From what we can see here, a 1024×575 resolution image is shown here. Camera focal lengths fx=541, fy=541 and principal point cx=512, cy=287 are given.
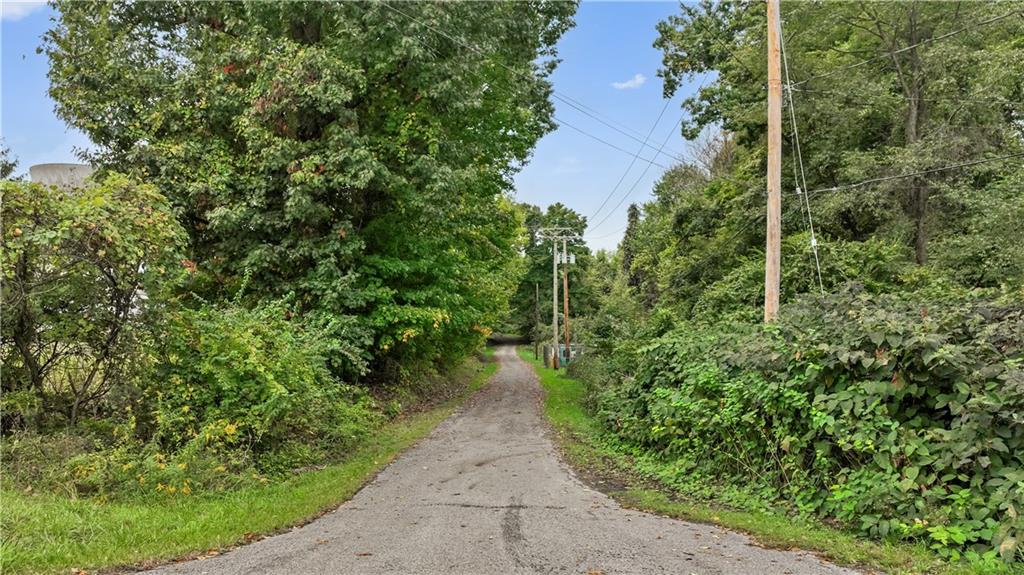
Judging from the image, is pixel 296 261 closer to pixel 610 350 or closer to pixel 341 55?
pixel 341 55

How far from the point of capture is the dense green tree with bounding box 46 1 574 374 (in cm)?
A: 1065

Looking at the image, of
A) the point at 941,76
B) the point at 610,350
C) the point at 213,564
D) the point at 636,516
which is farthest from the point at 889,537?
the point at 941,76

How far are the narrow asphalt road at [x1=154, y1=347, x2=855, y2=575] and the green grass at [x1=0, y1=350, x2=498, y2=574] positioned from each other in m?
0.32

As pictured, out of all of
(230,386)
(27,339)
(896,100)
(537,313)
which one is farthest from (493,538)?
(537,313)

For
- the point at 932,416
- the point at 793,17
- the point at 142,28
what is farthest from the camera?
the point at 793,17

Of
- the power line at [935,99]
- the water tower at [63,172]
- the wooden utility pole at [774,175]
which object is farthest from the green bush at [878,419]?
the water tower at [63,172]

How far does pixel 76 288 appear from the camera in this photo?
610cm

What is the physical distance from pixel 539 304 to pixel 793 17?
3902 cm

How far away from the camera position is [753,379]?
6.39 meters

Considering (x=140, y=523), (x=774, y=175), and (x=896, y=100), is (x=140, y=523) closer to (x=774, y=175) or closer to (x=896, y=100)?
(x=774, y=175)

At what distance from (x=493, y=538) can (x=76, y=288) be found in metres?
5.42

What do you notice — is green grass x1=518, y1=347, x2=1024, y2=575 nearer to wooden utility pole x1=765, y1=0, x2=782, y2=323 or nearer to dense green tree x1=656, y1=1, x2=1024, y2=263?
wooden utility pole x1=765, y1=0, x2=782, y2=323

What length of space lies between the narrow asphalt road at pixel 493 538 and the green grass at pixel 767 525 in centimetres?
23

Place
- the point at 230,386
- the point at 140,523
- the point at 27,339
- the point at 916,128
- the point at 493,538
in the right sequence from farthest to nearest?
the point at 916,128, the point at 230,386, the point at 27,339, the point at 140,523, the point at 493,538
